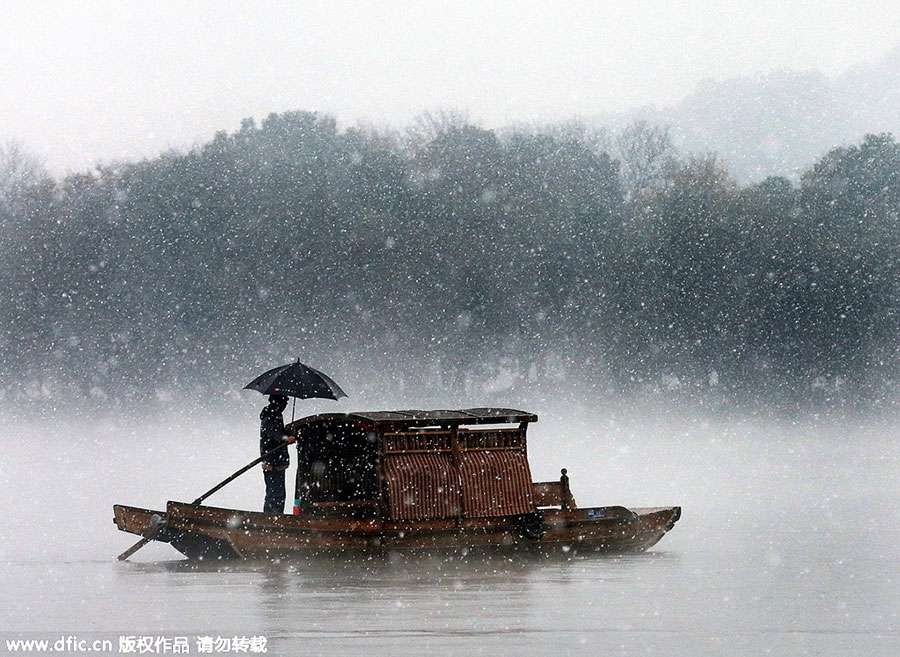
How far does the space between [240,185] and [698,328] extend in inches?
745

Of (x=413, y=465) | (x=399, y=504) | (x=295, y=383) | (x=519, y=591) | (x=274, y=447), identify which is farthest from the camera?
(x=274, y=447)

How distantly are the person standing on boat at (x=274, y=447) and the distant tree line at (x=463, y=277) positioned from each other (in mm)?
36954

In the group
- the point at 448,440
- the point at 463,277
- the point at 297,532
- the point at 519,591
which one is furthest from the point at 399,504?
the point at 463,277

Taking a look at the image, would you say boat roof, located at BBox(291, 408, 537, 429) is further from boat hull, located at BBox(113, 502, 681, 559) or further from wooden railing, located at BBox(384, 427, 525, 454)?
boat hull, located at BBox(113, 502, 681, 559)

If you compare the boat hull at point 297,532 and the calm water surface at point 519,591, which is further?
the boat hull at point 297,532

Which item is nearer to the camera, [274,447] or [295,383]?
[295,383]

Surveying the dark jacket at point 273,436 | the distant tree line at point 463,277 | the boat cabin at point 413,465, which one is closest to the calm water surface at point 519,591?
the boat cabin at point 413,465

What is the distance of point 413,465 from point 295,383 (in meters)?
2.05

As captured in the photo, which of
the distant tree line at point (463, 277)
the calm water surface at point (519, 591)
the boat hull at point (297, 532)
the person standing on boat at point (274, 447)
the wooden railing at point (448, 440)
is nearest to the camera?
the calm water surface at point (519, 591)

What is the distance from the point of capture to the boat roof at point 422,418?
20594mm

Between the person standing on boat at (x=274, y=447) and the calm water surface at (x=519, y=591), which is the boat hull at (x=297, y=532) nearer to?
the calm water surface at (x=519, y=591)

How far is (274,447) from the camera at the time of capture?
71.2 feet

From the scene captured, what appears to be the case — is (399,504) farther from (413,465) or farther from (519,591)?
(519,591)

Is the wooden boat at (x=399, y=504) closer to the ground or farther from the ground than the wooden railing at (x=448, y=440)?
closer to the ground
